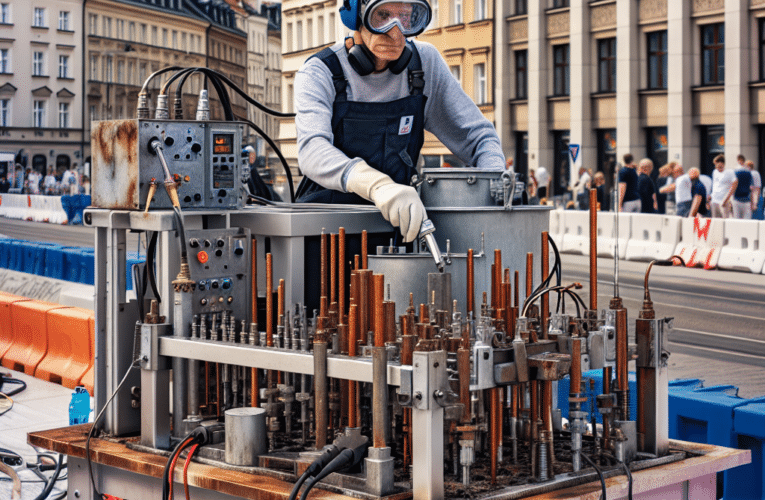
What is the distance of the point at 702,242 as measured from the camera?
21938 millimetres

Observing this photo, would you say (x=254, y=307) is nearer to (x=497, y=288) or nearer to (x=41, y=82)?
(x=497, y=288)

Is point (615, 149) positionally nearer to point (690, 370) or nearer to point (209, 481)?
point (690, 370)

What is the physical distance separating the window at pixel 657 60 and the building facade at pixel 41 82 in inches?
2158

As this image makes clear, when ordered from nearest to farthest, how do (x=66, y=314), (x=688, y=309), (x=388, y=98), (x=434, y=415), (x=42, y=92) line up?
(x=434, y=415)
(x=388, y=98)
(x=66, y=314)
(x=688, y=309)
(x=42, y=92)

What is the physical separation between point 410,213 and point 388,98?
98 cm

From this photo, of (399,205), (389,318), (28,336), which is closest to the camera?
(389,318)

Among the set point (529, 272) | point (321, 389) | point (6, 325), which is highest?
point (529, 272)

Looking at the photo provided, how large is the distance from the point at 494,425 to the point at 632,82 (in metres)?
39.2

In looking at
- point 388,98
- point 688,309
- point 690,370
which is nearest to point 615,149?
point 688,309

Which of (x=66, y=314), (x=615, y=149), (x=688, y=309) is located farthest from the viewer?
(x=615, y=149)

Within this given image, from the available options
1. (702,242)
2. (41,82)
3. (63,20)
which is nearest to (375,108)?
(702,242)

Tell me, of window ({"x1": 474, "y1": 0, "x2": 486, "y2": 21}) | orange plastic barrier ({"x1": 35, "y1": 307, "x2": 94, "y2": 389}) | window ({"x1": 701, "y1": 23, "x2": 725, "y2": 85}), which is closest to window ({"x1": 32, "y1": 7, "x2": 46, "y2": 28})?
window ({"x1": 474, "y1": 0, "x2": 486, "y2": 21})

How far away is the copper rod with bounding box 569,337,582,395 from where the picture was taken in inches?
151

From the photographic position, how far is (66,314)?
1056 centimetres
